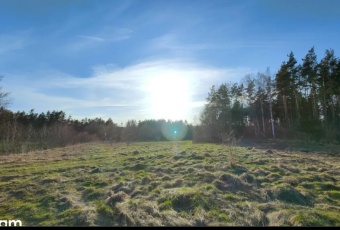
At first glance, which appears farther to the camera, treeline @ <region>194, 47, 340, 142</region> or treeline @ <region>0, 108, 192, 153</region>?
treeline @ <region>0, 108, 192, 153</region>

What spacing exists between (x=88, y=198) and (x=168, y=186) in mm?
2849

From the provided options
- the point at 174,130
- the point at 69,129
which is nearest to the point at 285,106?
the point at 174,130

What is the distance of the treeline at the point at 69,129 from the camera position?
43.8m

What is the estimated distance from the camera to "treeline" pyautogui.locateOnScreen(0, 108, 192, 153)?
43.8m

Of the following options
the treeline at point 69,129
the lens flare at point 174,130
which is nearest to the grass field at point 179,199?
the treeline at point 69,129

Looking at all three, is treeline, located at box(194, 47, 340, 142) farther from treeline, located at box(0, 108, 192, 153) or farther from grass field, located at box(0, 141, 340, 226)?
grass field, located at box(0, 141, 340, 226)

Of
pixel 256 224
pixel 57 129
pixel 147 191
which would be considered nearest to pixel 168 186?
pixel 147 191

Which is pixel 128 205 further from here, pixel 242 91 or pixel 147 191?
pixel 242 91

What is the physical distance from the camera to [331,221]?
656cm

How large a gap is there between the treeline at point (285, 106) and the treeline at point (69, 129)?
13884 mm

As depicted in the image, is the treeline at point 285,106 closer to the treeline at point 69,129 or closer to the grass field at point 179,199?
the treeline at point 69,129

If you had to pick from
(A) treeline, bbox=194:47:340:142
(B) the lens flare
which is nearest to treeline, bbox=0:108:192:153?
(B) the lens flare

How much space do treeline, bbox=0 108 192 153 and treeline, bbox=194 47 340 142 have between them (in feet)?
45.6

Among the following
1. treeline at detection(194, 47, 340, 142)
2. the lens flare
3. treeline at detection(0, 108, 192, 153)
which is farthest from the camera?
the lens flare
